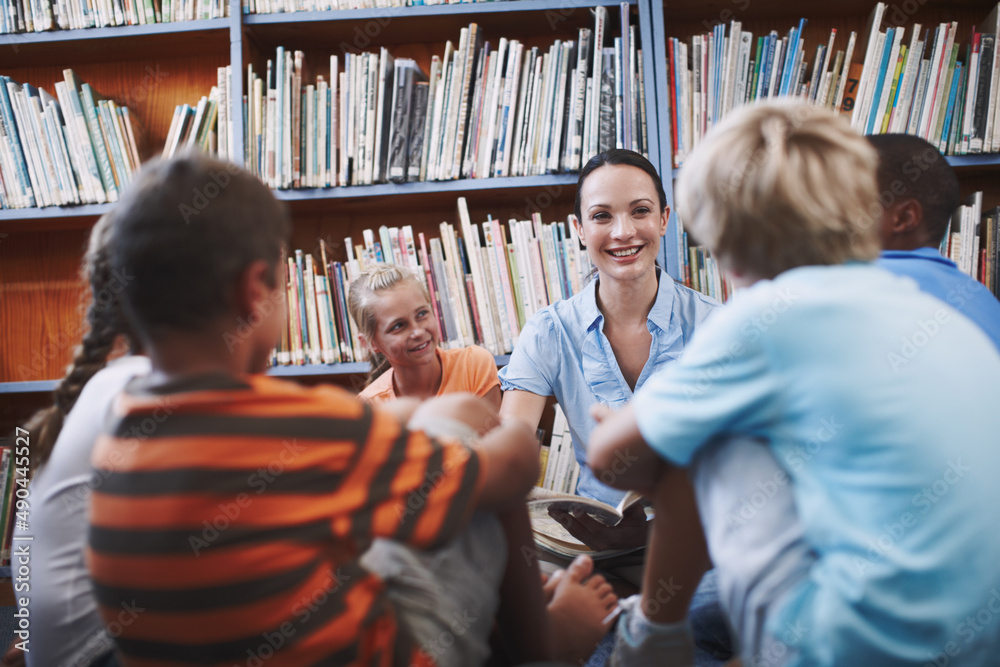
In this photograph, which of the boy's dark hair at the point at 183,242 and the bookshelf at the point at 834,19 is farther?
the bookshelf at the point at 834,19

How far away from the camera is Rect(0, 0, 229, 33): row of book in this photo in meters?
1.94

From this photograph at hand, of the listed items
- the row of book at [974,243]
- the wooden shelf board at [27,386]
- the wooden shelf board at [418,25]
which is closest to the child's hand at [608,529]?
the row of book at [974,243]

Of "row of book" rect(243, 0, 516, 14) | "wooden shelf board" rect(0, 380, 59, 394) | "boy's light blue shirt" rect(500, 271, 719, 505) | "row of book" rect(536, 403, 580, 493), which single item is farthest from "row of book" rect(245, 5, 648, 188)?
"wooden shelf board" rect(0, 380, 59, 394)

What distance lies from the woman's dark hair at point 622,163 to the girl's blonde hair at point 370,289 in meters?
0.48

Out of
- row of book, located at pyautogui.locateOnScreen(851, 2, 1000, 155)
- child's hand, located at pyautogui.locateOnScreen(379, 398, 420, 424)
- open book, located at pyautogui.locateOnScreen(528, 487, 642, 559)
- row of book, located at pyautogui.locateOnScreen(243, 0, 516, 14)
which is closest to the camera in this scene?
child's hand, located at pyautogui.locateOnScreen(379, 398, 420, 424)

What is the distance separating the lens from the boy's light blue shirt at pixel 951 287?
1.06m

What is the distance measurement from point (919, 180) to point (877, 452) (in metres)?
0.91

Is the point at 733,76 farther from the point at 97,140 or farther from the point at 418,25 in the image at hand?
the point at 97,140

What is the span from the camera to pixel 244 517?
2.05 feet

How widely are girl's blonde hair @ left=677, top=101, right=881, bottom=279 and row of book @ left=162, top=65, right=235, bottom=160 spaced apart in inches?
61.7

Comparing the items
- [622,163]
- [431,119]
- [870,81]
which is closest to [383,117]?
[431,119]

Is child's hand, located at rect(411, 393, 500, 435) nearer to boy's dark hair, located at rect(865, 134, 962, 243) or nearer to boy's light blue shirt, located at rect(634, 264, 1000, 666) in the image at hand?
boy's light blue shirt, located at rect(634, 264, 1000, 666)

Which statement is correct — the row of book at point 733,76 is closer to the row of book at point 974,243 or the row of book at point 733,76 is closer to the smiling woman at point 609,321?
the smiling woman at point 609,321

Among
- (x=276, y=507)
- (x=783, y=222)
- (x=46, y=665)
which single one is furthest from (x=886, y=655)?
(x=46, y=665)
